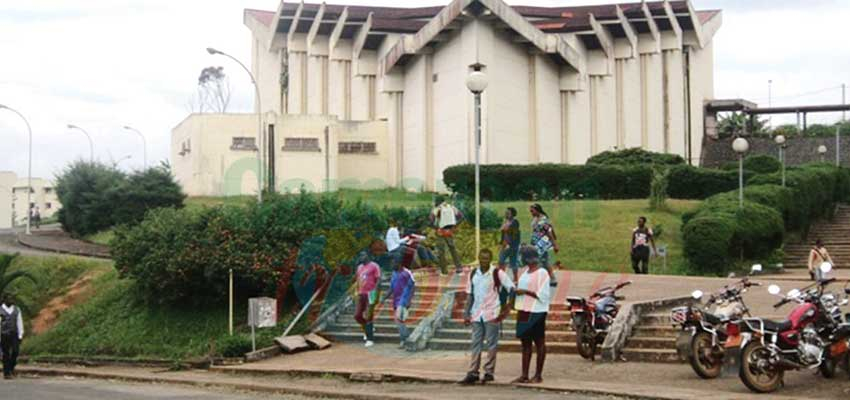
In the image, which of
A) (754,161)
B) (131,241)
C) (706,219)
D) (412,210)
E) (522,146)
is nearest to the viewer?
(131,241)

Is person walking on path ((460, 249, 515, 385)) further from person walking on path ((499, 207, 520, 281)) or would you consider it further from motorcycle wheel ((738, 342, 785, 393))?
person walking on path ((499, 207, 520, 281))

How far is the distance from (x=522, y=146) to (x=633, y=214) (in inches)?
602

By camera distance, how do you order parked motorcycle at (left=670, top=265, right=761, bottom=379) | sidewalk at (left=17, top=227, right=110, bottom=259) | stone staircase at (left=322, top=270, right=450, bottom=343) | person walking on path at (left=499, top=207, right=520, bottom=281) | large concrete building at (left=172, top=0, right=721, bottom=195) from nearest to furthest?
parked motorcycle at (left=670, top=265, right=761, bottom=379) < stone staircase at (left=322, top=270, right=450, bottom=343) < person walking on path at (left=499, top=207, right=520, bottom=281) < sidewalk at (left=17, top=227, right=110, bottom=259) < large concrete building at (left=172, top=0, right=721, bottom=195)

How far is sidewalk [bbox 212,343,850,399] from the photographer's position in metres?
11.1

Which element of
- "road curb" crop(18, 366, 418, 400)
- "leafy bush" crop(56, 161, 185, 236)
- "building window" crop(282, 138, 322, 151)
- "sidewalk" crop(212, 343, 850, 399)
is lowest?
"road curb" crop(18, 366, 418, 400)

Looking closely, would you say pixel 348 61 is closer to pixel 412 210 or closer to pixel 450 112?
pixel 450 112

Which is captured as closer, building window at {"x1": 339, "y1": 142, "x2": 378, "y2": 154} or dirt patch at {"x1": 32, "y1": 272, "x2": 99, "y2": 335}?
dirt patch at {"x1": 32, "y1": 272, "x2": 99, "y2": 335}

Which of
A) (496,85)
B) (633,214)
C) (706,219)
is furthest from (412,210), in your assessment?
(496,85)

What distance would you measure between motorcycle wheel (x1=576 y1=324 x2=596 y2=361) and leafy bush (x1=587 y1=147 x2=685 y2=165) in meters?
33.4

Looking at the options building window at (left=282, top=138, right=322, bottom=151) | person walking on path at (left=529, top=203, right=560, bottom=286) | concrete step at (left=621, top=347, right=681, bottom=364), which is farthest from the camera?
building window at (left=282, top=138, right=322, bottom=151)

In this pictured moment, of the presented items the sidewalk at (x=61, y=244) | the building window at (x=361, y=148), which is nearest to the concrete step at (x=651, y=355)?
the sidewalk at (x=61, y=244)

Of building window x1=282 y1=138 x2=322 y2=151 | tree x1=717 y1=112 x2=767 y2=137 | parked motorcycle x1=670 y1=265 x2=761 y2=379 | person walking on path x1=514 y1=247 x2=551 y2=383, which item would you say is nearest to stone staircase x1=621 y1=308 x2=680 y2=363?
parked motorcycle x1=670 y1=265 x2=761 y2=379

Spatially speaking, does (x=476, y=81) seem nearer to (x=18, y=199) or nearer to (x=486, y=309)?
(x=486, y=309)

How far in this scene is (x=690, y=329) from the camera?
12.1 meters
